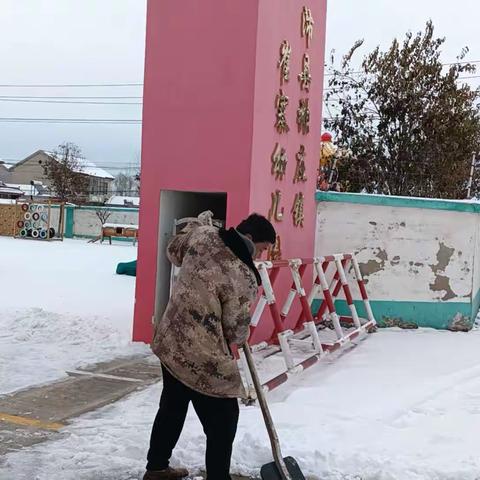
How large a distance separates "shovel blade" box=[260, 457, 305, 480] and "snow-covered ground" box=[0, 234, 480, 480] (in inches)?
11.9

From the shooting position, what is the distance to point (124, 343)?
7.33 m

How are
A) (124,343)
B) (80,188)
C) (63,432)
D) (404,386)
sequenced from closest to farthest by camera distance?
1. (63,432)
2. (404,386)
3. (124,343)
4. (80,188)

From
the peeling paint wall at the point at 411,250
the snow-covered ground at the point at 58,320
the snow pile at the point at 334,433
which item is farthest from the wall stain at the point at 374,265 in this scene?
the snow-covered ground at the point at 58,320

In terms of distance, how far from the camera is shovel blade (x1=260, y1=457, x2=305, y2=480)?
11.5 feet

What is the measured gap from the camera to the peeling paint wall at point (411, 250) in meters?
8.61

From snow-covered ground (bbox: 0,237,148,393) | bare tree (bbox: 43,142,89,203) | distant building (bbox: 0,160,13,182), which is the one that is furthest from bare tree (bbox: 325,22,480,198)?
distant building (bbox: 0,160,13,182)

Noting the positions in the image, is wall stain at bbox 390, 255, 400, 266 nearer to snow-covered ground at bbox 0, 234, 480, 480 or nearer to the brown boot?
snow-covered ground at bbox 0, 234, 480, 480

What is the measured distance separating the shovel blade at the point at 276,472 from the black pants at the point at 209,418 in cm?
23

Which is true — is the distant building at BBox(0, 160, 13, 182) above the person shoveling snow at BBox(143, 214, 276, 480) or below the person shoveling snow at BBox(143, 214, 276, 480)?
above

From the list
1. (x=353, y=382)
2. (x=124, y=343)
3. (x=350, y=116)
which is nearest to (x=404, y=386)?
(x=353, y=382)

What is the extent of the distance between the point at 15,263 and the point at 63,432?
42.5 ft

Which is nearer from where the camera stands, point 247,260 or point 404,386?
point 247,260

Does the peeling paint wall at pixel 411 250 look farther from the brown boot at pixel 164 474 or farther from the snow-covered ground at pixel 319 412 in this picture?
the brown boot at pixel 164 474

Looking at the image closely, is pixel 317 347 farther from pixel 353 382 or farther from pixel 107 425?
pixel 107 425
